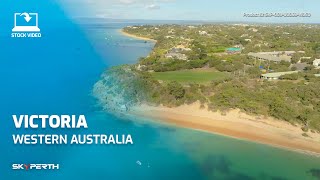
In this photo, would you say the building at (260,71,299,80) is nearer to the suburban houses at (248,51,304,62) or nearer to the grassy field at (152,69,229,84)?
the suburban houses at (248,51,304,62)

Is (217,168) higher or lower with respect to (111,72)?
lower

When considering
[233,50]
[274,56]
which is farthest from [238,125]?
[274,56]

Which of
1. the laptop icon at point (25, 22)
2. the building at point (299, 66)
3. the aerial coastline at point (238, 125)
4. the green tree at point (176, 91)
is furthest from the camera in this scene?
the building at point (299, 66)

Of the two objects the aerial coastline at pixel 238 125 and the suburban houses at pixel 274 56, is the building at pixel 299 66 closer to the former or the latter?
the suburban houses at pixel 274 56

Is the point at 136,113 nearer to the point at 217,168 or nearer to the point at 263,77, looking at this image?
the point at 217,168

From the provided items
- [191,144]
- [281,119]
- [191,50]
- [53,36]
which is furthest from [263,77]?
[53,36]

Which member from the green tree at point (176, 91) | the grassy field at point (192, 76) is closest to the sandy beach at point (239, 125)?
the green tree at point (176, 91)
